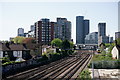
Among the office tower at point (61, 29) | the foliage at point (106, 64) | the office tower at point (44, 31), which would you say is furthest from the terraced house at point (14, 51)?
the office tower at point (61, 29)

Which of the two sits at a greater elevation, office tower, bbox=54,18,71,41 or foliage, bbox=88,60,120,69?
office tower, bbox=54,18,71,41

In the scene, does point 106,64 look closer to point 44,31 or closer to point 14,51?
point 14,51

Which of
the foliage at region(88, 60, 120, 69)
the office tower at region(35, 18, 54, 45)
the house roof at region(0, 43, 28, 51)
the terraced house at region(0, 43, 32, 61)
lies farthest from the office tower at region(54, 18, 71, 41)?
the foliage at region(88, 60, 120, 69)

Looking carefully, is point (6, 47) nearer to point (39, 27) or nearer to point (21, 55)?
point (21, 55)

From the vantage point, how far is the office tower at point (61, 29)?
16150 cm

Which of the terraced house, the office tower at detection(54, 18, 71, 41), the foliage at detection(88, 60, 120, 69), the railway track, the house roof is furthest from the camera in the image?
the office tower at detection(54, 18, 71, 41)

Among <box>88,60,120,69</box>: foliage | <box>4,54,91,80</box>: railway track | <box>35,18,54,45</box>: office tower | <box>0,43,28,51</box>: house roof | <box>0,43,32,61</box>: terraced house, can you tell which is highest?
<box>35,18,54,45</box>: office tower

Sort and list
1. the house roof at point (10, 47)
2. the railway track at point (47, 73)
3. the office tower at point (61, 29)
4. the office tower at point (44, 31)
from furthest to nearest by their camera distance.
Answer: the office tower at point (61, 29) < the office tower at point (44, 31) < the house roof at point (10, 47) < the railway track at point (47, 73)

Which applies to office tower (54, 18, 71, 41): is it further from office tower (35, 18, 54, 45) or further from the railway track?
the railway track

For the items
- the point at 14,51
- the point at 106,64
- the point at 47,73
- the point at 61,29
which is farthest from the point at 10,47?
the point at 61,29

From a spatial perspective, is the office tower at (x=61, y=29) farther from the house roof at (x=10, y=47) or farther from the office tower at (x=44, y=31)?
the house roof at (x=10, y=47)

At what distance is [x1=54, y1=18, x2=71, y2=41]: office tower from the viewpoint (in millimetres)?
161500

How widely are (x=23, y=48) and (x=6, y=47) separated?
5.10m

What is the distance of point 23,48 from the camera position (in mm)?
54031
